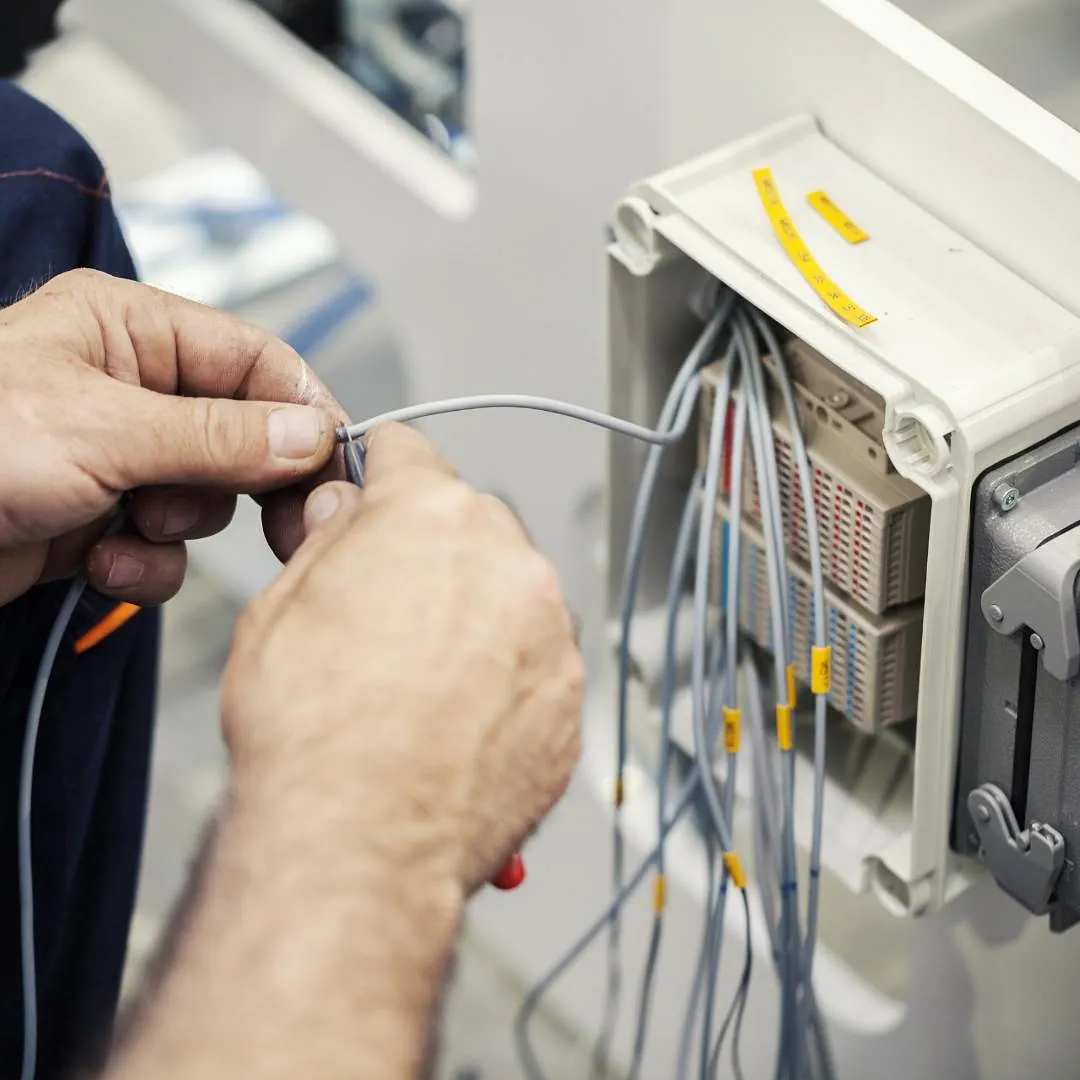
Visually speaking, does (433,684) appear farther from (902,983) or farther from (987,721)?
(902,983)

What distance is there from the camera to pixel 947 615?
0.87 metres

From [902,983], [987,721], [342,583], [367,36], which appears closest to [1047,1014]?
[902,983]

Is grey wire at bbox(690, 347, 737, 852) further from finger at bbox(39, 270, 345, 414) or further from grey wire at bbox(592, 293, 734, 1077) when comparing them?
finger at bbox(39, 270, 345, 414)

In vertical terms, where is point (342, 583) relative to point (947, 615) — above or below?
above

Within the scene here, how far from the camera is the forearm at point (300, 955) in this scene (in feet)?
1.99

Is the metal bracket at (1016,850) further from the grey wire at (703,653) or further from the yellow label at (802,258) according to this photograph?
the yellow label at (802,258)

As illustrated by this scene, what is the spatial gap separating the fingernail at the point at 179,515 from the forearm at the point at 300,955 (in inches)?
8.9

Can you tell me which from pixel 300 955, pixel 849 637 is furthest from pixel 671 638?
pixel 300 955

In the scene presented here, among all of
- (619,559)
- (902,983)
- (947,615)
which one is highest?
(947,615)

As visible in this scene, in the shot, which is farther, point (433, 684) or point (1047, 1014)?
point (1047, 1014)

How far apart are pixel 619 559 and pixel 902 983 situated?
0.38 m

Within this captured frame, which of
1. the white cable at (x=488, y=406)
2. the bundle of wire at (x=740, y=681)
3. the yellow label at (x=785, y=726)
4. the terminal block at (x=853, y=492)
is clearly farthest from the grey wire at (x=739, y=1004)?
the white cable at (x=488, y=406)

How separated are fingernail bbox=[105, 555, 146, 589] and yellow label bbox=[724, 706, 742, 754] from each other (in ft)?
1.23

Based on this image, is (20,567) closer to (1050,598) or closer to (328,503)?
(328,503)
